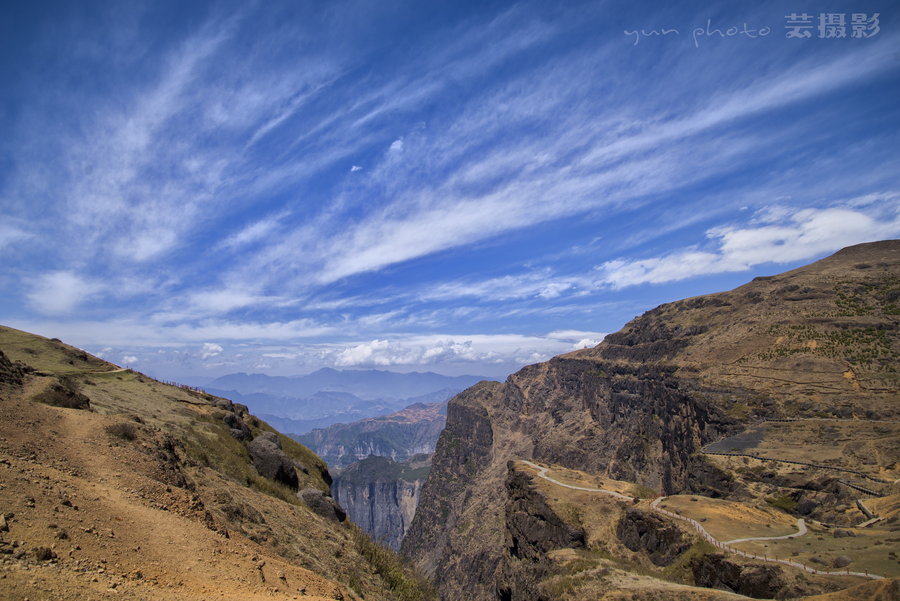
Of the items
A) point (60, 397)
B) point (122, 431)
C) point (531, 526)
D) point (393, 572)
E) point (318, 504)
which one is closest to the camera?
point (122, 431)

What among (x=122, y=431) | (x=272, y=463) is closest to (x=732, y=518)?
(x=272, y=463)

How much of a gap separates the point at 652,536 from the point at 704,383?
61426 millimetres

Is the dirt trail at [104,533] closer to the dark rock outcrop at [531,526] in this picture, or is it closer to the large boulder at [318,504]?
the large boulder at [318,504]

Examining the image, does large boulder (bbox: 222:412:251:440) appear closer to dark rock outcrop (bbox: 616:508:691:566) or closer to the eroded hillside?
the eroded hillside

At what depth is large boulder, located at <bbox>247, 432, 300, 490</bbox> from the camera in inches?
1080

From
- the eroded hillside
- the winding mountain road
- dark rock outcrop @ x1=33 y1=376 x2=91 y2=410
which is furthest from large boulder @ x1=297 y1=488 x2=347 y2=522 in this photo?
the winding mountain road

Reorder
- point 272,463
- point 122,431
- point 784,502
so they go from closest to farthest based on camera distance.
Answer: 1. point 122,431
2. point 272,463
3. point 784,502

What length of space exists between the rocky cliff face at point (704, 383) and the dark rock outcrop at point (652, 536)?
1.09ft

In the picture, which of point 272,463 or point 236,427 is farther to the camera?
point 236,427

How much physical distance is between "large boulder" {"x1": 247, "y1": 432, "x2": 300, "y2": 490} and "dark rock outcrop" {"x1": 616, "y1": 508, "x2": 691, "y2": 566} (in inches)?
1583

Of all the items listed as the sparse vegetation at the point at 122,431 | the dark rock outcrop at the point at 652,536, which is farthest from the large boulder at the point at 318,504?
the dark rock outcrop at the point at 652,536

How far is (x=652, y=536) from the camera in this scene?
49188 mm

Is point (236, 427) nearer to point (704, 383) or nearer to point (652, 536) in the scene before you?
point (652, 536)

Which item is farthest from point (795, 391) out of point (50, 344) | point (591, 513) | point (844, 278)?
point (50, 344)
